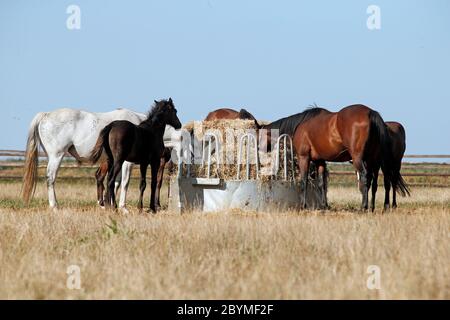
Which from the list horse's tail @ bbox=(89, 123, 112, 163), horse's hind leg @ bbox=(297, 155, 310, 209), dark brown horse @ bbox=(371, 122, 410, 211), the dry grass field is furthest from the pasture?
dark brown horse @ bbox=(371, 122, 410, 211)

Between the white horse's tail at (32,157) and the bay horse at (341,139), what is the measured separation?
4566 millimetres

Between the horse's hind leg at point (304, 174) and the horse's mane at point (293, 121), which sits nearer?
the horse's hind leg at point (304, 174)

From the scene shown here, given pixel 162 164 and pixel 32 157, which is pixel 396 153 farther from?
pixel 32 157

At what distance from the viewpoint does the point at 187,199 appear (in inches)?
492

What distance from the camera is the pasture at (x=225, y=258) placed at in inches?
210

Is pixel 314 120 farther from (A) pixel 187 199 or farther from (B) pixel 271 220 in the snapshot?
(B) pixel 271 220

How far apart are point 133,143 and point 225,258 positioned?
19.6 ft

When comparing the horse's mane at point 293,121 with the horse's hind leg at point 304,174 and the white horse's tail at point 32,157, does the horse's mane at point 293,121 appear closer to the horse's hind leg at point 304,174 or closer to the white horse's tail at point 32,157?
the horse's hind leg at point 304,174

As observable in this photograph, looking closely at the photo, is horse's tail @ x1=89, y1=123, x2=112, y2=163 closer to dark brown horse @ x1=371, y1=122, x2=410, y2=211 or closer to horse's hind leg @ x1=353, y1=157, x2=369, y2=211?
horse's hind leg @ x1=353, y1=157, x2=369, y2=211

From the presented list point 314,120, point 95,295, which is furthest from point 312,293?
point 314,120

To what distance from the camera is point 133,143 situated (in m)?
12.1

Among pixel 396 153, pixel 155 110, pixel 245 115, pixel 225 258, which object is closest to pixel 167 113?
pixel 155 110

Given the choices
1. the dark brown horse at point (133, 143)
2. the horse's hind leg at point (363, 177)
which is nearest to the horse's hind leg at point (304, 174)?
the horse's hind leg at point (363, 177)
